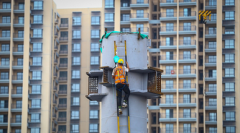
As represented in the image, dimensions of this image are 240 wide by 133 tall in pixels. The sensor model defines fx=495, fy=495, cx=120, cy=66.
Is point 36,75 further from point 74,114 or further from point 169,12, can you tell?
point 169,12

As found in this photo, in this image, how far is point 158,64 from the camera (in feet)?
328

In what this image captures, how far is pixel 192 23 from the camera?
96875 mm

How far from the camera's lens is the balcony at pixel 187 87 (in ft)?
307

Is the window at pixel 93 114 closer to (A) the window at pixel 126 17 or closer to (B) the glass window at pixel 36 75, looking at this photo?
(B) the glass window at pixel 36 75

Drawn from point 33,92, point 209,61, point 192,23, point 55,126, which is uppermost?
point 192,23

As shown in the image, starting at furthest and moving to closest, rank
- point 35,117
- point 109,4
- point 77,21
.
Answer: point 77,21
point 109,4
point 35,117

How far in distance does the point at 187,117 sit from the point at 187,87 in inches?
→ 227

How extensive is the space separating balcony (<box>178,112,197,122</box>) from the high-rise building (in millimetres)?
187

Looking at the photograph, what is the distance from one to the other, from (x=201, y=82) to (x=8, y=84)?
124ft

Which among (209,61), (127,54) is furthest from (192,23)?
(127,54)

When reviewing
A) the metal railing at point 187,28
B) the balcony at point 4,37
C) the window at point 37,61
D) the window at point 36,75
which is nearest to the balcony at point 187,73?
the metal railing at point 187,28

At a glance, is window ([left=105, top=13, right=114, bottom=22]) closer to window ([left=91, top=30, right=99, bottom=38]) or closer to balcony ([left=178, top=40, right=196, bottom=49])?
window ([left=91, top=30, right=99, bottom=38])

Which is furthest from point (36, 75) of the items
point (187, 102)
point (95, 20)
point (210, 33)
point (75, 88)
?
point (210, 33)

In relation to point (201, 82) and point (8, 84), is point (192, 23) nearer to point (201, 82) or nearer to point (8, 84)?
point (201, 82)
